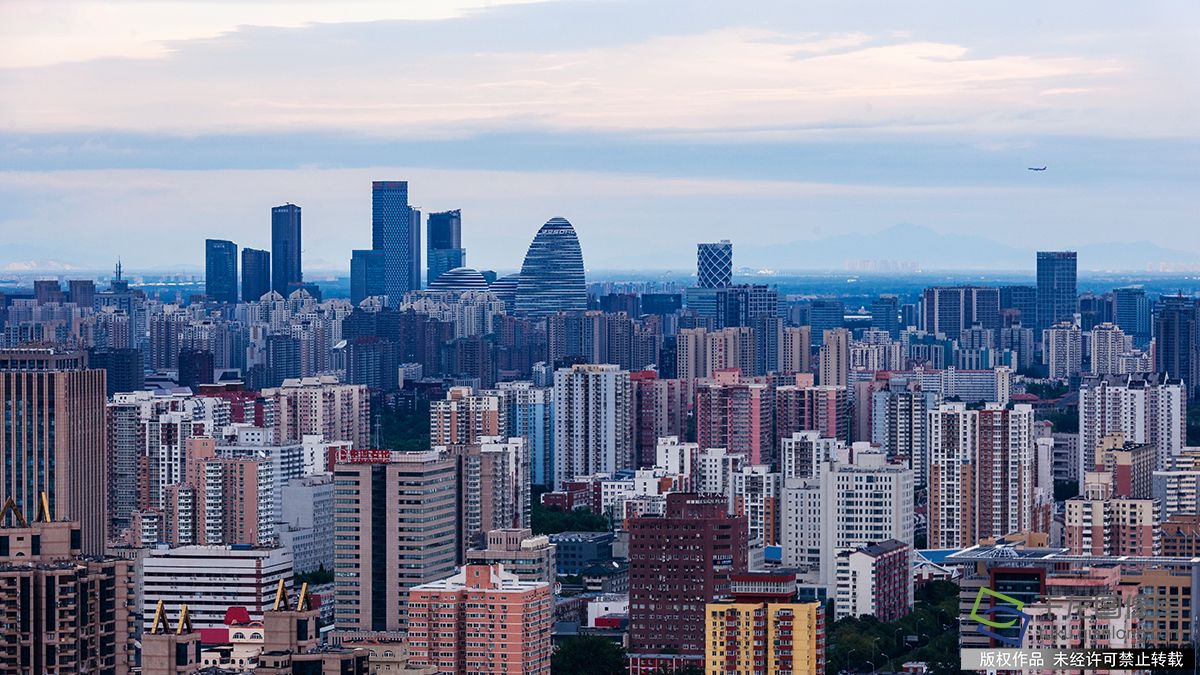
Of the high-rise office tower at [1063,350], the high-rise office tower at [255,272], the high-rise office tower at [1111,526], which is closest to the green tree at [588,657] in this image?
the high-rise office tower at [1111,526]

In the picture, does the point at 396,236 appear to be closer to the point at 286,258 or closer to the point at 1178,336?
the point at 286,258

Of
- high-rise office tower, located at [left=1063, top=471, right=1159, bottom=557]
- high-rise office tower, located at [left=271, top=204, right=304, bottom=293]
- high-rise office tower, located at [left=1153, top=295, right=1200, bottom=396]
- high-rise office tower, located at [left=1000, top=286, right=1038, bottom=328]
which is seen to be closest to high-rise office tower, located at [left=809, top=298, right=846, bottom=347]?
high-rise office tower, located at [left=1000, top=286, right=1038, bottom=328]

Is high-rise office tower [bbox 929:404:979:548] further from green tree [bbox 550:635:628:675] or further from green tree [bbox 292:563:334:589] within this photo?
green tree [bbox 550:635:628:675]

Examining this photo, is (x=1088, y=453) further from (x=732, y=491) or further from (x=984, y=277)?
(x=984, y=277)

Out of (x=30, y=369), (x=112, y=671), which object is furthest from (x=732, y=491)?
(x=112, y=671)

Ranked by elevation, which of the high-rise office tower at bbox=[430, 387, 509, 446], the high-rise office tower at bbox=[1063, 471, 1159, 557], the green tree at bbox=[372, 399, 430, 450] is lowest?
the high-rise office tower at bbox=[1063, 471, 1159, 557]

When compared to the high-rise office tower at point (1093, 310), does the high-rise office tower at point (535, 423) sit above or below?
below

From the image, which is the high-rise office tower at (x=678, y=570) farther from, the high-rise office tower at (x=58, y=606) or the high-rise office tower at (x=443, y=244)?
the high-rise office tower at (x=443, y=244)
